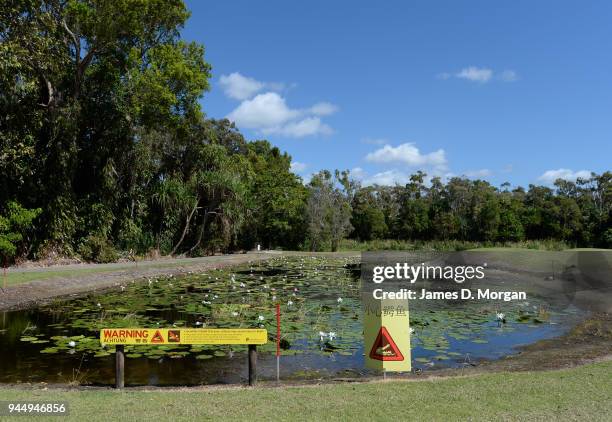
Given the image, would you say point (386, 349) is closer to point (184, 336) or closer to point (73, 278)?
point (184, 336)

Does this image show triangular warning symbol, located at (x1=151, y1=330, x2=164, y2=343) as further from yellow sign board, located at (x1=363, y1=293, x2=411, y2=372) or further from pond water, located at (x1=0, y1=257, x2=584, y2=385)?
yellow sign board, located at (x1=363, y1=293, x2=411, y2=372)

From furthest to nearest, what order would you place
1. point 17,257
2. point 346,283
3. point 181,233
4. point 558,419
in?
point 181,233 < point 17,257 < point 346,283 < point 558,419

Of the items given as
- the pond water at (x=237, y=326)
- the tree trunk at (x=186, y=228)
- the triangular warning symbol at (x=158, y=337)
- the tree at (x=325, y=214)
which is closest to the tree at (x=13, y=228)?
the pond water at (x=237, y=326)

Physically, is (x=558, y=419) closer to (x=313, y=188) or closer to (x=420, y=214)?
(x=313, y=188)

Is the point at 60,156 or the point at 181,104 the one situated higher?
the point at 181,104

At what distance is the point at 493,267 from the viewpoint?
86.4 feet

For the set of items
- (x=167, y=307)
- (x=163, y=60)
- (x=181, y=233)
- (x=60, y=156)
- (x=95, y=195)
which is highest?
(x=163, y=60)

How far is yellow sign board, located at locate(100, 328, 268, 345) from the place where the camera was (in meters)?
7.32

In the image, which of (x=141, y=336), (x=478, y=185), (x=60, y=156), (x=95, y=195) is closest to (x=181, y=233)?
(x=95, y=195)

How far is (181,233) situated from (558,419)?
1251 inches

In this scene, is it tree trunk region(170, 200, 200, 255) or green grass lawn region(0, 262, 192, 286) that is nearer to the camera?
green grass lawn region(0, 262, 192, 286)

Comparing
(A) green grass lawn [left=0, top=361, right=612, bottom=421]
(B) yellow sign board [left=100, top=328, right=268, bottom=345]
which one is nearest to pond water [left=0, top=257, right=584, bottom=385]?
(B) yellow sign board [left=100, top=328, right=268, bottom=345]

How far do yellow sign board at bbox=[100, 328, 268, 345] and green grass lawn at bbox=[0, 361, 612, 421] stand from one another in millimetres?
706

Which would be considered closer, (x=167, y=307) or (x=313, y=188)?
(x=167, y=307)
